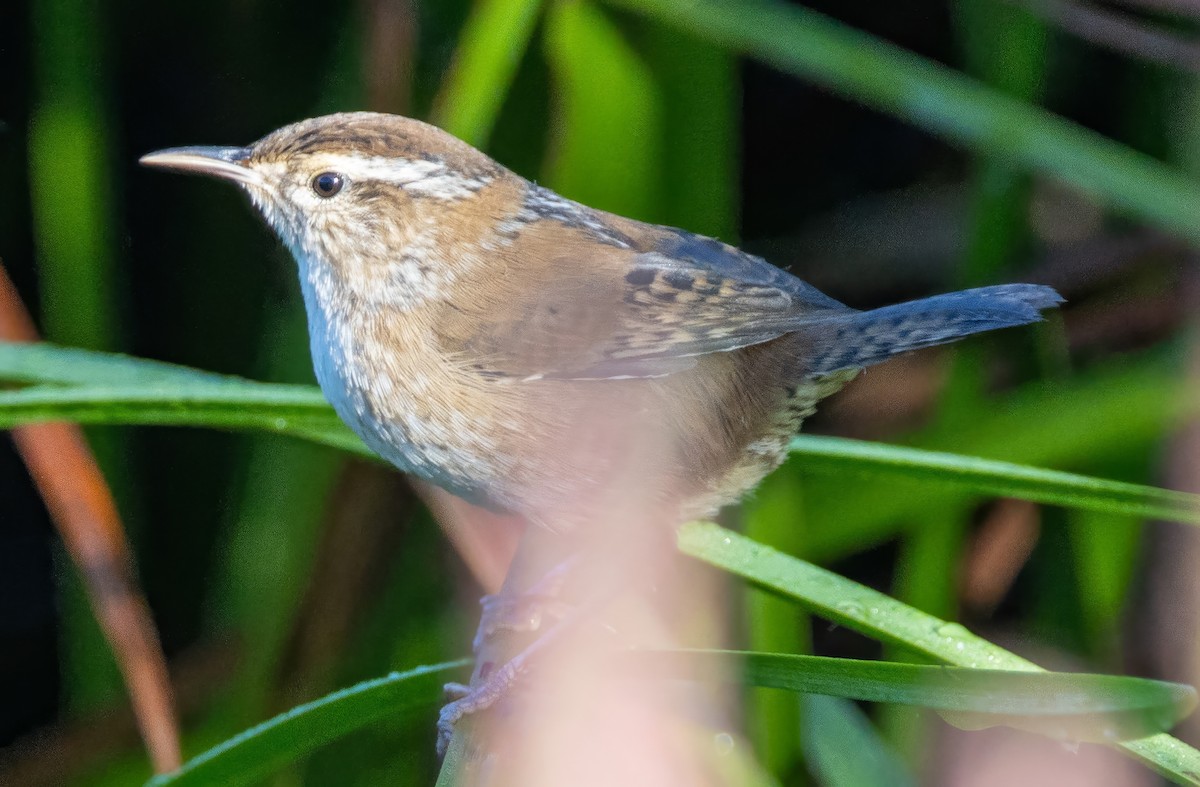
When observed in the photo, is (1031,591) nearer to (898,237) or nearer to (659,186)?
(898,237)

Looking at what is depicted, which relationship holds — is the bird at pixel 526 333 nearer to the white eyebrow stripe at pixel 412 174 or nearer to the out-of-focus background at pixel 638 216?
the white eyebrow stripe at pixel 412 174

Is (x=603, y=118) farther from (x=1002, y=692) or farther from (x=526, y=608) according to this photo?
(x=1002, y=692)

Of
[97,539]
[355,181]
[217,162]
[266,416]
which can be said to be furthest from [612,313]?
[97,539]

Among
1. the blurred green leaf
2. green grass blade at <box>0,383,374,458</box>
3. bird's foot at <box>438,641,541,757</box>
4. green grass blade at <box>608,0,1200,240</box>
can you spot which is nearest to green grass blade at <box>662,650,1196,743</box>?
bird's foot at <box>438,641,541,757</box>

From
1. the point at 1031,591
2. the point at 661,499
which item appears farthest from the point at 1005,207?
the point at 1031,591

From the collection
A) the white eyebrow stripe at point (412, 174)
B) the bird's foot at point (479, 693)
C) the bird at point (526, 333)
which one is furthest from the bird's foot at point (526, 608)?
the white eyebrow stripe at point (412, 174)

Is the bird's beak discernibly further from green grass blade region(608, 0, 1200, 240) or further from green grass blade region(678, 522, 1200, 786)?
green grass blade region(678, 522, 1200, 786)
